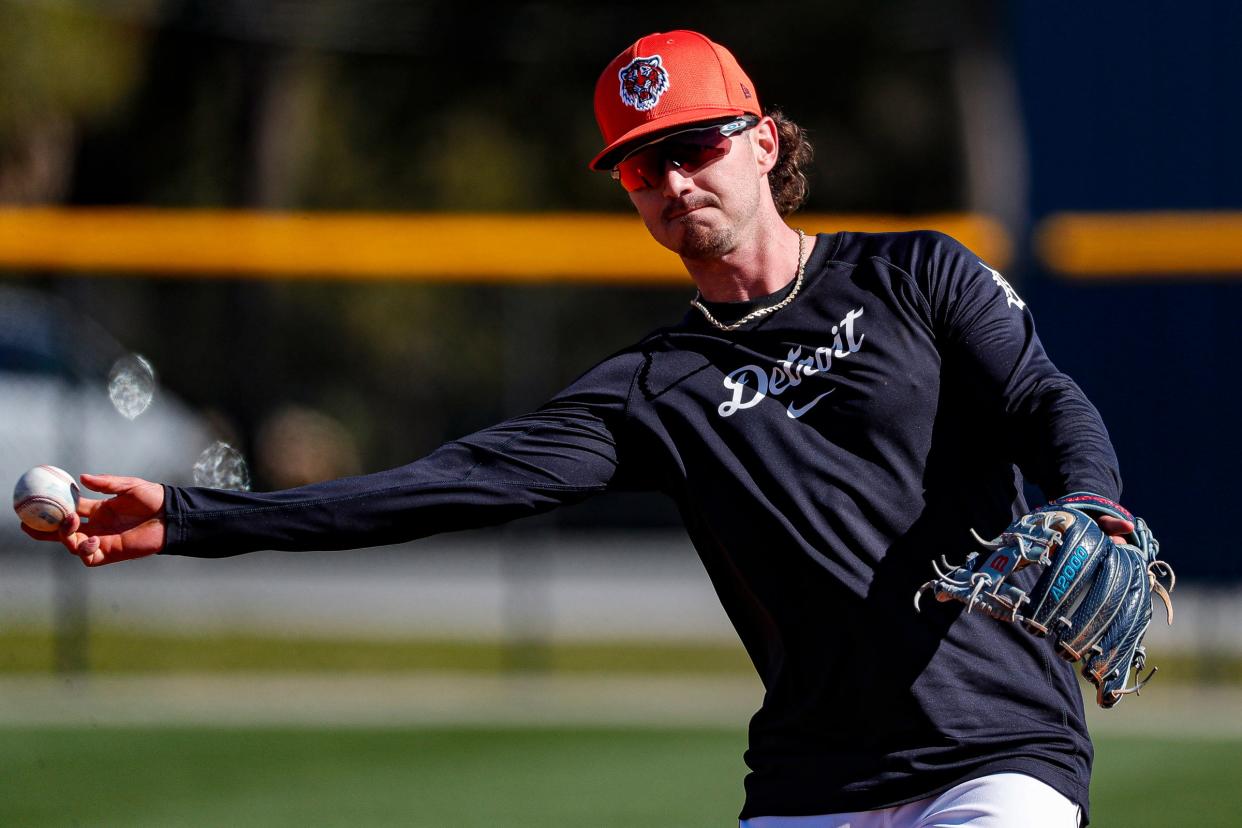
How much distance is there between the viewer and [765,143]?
3.96 meters

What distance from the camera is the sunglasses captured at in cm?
371

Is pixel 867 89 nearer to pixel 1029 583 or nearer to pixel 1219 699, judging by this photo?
pixel 1219 699

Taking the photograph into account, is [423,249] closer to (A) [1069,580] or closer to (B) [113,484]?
(B) [113,484]

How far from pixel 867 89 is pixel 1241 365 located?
18.1 metres

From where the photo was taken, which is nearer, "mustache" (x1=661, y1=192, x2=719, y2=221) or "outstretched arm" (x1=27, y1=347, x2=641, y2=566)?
"outstretched arm" (x1=27, y1=347, x2=641, y2=566)

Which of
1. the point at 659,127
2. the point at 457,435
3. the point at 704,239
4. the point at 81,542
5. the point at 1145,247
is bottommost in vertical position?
the point at 81,542

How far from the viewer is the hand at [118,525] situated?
3.45m

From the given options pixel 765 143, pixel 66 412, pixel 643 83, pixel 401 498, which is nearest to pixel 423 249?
pixel 66 412

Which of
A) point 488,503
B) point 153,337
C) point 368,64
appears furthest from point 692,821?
point 368,64

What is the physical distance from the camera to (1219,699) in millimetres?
10750

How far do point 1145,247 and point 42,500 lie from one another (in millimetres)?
9534

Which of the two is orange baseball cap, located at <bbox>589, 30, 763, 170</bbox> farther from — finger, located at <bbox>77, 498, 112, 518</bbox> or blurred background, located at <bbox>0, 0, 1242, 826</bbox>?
blurred background, located at <bbox>0, 0, 1242, 826</bbox>

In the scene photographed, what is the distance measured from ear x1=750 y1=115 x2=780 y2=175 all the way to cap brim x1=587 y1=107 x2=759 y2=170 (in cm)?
17

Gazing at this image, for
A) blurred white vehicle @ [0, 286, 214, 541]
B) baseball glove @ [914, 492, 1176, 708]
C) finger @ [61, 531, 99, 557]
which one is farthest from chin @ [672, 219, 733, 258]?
blurred white vehicle @ [0, 286, 214, 541]
